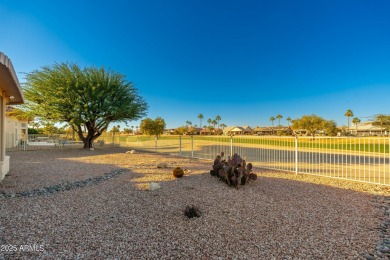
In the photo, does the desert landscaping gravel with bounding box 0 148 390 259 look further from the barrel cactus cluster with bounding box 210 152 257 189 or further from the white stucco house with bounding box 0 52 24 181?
the white stucco house with bounding box 0 52 24 181

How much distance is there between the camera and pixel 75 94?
1499cm

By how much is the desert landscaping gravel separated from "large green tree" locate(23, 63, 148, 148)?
10.2 meters

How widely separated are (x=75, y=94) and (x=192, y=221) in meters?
15.2

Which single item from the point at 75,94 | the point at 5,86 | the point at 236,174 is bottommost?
the point at 236,174

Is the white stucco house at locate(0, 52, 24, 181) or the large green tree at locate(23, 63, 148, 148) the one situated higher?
the large green tree at locate(23, 63, 148, 148)

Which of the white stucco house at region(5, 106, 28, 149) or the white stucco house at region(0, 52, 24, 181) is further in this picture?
the white stucco house at region(5, 106, 28, 149)

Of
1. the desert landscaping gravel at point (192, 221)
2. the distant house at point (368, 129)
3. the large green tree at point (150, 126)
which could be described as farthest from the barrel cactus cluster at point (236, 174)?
the distant house at point (368, 129)

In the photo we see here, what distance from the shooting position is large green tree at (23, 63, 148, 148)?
14969mm

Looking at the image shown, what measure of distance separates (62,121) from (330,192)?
18.6 m

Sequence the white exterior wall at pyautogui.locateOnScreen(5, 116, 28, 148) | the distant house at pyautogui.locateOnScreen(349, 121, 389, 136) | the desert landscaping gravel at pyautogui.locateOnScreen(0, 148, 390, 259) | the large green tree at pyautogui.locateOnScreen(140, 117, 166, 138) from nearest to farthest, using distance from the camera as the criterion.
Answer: the desert landscaping gravel at pyautogui.locateOnScreen(0, 148, 390, 259)
the white exterior wall at pyautogui.locateOnScreen(5, 116, 28, 148)
the large green tree at pyautogui.locateOnScreen(140, 117, 166, 138)
the distant house at pyautogui.locateOnScreen(349, 121, 389, 136)

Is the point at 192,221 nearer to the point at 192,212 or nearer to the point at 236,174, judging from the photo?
the point at 192,212

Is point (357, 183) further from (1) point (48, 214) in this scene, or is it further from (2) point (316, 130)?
(2) point (316, 130)

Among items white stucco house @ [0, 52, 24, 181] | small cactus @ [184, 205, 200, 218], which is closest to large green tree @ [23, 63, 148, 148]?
white stucco house @ [0, 52, 24, 181]

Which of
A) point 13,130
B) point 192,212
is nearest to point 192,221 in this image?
point 192,212
